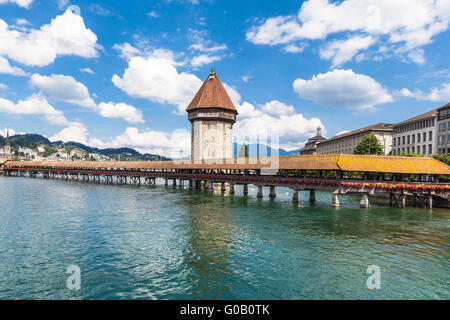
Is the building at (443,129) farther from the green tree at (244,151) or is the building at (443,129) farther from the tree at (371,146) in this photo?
the green tree at (244,151)

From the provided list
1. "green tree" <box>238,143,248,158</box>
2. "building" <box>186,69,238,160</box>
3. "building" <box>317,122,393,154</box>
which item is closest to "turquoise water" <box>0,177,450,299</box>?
"building" <box>186,69,238,160</box>

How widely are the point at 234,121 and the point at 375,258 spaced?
49.6 m

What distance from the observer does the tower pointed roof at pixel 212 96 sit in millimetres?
57875

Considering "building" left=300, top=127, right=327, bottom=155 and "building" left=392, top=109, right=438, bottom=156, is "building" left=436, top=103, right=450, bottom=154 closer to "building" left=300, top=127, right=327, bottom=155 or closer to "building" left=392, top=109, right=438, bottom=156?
"building" left=392, top=109, right=438, bottom=156

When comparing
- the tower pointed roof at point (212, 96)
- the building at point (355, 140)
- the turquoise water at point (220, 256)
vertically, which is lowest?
the turquoise water at point (220, 256)

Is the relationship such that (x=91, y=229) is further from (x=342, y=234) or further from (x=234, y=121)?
(x=234, y=121)

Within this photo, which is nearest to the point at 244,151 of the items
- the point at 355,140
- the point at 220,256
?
the point at 355,140

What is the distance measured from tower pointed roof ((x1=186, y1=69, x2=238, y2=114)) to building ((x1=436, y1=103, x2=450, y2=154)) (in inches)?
1489

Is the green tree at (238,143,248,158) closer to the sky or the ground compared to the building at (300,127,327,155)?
closer to the ground

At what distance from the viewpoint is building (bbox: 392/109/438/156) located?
A: 50.3 m

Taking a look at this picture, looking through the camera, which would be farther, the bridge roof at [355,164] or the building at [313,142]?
the building at [313,142]

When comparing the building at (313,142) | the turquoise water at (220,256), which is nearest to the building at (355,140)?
the building at (313,142)

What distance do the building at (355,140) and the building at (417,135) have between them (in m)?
2.20
